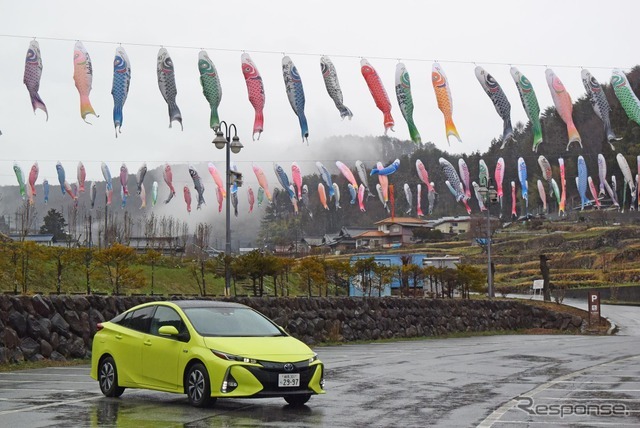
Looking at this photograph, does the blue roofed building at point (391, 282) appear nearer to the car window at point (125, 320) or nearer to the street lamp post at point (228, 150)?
the street lamp post at point (228, 150)

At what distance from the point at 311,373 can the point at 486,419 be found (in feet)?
7.69

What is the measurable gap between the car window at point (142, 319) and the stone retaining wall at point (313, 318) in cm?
733

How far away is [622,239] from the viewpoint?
85.5 meters

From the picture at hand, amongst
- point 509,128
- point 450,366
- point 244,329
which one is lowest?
point 450,366

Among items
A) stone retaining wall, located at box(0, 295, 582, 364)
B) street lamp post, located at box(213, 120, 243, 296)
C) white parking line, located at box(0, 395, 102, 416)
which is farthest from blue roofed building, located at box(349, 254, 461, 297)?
white parking line, located at box(0, 395, 102, 416)

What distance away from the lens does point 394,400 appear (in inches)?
469

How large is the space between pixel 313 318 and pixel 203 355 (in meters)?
18.7

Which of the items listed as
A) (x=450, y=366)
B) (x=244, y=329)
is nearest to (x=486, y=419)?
(x=244, y=329)

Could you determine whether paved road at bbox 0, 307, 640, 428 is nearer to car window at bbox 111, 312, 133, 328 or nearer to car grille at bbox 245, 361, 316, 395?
car grille at bbox 245, 361, 316, 395

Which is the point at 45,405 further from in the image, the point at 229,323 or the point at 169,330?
the point at 229,323

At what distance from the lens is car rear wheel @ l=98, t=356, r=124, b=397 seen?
39.7 ft

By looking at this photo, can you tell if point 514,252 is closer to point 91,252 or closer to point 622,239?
point 622,239

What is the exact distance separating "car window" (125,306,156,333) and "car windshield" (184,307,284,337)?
2.21ft

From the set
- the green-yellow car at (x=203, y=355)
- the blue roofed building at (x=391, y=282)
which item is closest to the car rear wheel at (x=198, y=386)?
the green-yellow car at (x=203, y=355)
